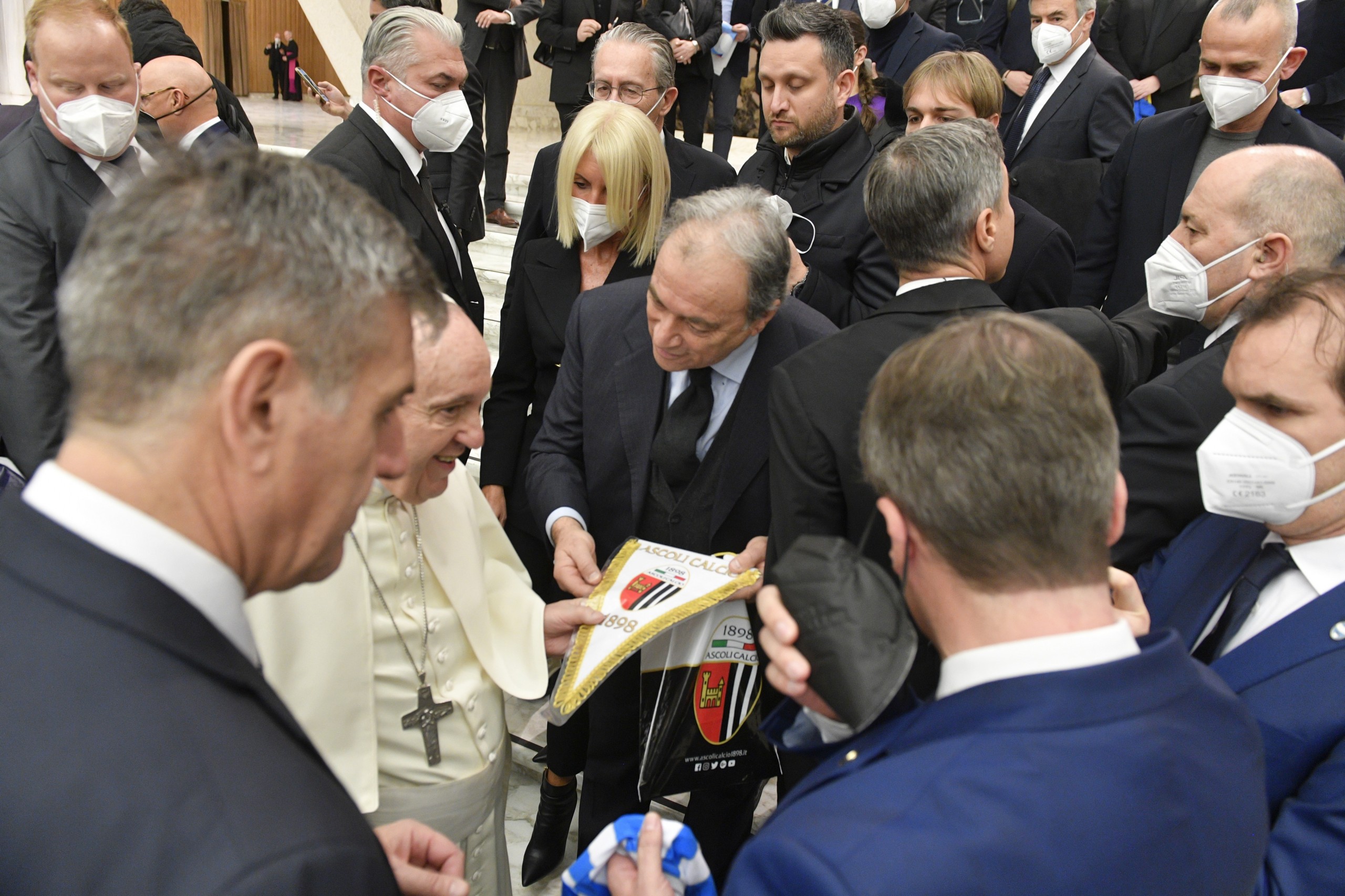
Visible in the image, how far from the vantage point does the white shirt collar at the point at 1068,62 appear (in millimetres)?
4691

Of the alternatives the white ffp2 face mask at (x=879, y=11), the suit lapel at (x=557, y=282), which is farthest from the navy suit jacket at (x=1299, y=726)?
the white ffp2 face mask at (x=879, y=11)

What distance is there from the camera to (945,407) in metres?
1.11

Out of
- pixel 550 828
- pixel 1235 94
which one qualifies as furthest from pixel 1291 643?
pixel 1235 94

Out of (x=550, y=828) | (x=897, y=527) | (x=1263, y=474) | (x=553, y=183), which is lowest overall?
(x=550, y=828)

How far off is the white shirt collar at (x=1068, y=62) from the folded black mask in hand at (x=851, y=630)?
→ 4.32 metres

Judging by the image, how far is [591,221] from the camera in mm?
3082

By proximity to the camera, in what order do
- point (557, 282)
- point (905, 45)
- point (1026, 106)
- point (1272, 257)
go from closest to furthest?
point (1272, 257), point (557, 282), point (1026, 106), point (905, 45)

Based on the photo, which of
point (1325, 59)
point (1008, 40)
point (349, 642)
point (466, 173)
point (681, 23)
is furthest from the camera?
point (681, 23)

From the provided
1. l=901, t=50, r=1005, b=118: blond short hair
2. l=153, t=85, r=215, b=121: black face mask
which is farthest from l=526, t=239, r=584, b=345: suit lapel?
l=153, t=85, r=215, b=121: black face mask

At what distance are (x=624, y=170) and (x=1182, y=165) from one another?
92.8 inches

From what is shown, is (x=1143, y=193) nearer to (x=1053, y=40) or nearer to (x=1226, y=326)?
(x=1053, y=40)

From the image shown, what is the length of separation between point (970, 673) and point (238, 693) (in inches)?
29.8

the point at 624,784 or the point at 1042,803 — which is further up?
the point at 1042,803

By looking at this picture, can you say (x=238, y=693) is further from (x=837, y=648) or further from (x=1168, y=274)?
(x=1168, y=274)
